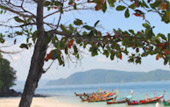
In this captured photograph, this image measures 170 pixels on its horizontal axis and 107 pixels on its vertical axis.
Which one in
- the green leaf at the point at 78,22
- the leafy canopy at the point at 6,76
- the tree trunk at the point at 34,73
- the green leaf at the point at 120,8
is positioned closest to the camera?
the green leaf at the point at 120,8

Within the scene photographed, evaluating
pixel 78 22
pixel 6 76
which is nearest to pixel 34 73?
pixel 78 22

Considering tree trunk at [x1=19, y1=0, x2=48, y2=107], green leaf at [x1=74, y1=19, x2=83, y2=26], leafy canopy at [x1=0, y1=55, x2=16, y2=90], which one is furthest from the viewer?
leafy canopy at [x1=0, y1=55, x2=16, y2=90]

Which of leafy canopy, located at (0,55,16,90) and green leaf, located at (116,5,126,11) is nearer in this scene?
green leaf, located at (116,5,126,11)

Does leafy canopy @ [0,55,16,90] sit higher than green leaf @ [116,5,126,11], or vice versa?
green leaf @ [116,5,126,11]

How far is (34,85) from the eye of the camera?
2.06 m

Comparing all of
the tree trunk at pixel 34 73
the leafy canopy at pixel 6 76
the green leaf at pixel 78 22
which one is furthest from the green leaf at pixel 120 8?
the leafy canopy at pixel 6 76

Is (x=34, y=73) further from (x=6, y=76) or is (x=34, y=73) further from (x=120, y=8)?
(x=6, y=76)

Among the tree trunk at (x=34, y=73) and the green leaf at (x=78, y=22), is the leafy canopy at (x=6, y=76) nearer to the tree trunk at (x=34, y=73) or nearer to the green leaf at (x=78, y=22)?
the tree trunk at (x=34, y=73)

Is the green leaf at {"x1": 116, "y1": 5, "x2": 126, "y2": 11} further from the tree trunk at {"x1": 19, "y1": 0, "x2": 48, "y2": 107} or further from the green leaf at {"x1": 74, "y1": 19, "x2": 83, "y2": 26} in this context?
the tree trunk at {"x1": 19, "y1": 0, "x2": 48, "y2": 107}

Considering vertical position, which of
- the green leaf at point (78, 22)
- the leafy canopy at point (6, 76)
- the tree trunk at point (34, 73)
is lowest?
the leafy canopy at point (6, 76)

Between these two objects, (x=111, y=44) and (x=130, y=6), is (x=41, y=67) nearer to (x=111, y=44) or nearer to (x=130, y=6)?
(x=111, y=44)

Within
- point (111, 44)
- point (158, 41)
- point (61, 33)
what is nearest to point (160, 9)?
point (158, 41)

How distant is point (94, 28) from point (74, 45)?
0.28 metres

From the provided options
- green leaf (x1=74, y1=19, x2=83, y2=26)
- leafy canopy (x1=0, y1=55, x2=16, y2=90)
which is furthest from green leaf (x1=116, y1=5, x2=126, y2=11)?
leafy canopy (x1=0, y1=55, x2=16, y2=90)
